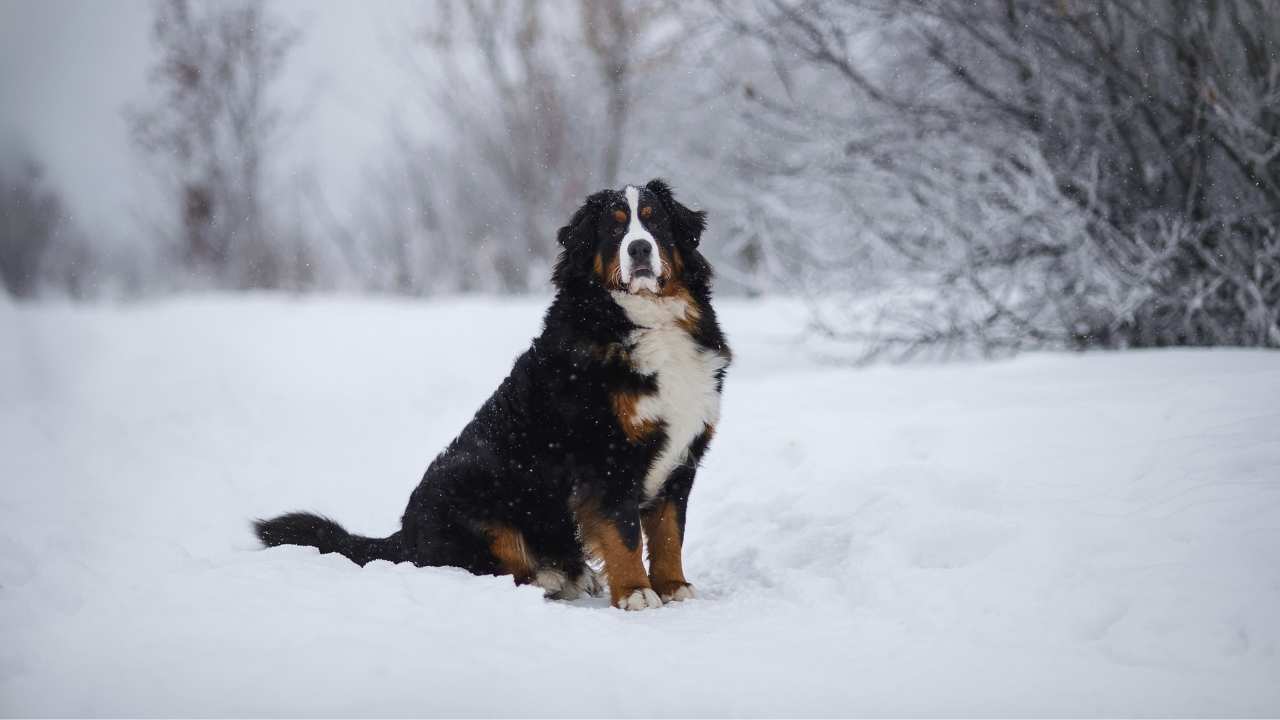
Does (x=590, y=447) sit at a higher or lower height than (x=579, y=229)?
lower

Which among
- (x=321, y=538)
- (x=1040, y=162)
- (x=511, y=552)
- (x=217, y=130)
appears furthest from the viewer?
(x=217, y=130)

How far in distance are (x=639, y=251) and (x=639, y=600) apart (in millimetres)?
1498

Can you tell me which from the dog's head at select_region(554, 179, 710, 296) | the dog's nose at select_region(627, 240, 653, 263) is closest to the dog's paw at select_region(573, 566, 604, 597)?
the dog's head at select_region(554, 179, 710, 296)

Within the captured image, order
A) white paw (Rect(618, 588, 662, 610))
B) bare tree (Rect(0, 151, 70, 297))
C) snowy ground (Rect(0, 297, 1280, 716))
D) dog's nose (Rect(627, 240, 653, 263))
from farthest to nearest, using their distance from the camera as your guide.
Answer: bare tree (Rect(0, 151, 70, 297)) → dog's nose (Rect(627, 240, 653, 263)) → white paw (Rect(618, 588, 662, 610)) → snowy ground (Rect(0, 297, 1280, 716))

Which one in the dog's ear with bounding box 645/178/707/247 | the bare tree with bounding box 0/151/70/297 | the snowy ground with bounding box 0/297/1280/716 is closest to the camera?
the snowy ground with bounding box 0/297/1280/716

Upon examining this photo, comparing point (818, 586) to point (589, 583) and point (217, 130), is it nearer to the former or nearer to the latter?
point (589, 583)

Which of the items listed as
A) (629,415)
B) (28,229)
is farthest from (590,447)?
(28,229)

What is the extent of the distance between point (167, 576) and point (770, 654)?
82.9 inches

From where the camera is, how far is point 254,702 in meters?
2.22

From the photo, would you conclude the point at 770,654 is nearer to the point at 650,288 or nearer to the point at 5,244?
the point at 650,288

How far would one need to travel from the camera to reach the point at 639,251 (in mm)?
3930

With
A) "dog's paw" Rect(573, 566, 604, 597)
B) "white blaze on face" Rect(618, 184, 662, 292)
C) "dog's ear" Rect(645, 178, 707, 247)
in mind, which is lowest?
"dog's paw" Rect(573, 566, 604, 597)

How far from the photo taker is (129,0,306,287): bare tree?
17438mm

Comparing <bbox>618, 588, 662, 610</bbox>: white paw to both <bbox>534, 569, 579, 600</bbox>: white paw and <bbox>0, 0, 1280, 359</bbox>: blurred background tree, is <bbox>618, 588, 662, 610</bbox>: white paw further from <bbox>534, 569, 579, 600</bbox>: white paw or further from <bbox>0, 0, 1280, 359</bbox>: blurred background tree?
<bbox>0, 0, 1280, 359</bbox>: blurred background tree
